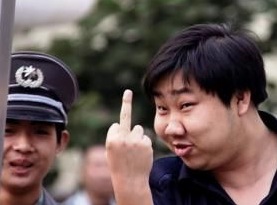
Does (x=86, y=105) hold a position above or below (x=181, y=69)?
below

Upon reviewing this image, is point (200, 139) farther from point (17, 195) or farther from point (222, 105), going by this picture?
point (17, 195)

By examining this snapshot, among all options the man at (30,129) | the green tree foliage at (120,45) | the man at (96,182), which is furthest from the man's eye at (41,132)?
the green tree foliage at (120,45)

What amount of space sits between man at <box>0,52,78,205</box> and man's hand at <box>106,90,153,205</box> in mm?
811

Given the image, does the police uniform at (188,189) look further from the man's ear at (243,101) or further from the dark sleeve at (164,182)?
the man's ear at (243,101)

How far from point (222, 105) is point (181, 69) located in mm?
160

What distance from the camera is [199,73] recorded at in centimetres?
379

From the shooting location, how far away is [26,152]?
4.42 meters

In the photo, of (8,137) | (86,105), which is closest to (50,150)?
(8,137)

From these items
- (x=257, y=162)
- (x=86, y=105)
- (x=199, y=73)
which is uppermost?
(x=199, y=73)

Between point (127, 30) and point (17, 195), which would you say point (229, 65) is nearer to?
point (17, 195)

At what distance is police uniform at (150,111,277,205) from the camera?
3.84 metres

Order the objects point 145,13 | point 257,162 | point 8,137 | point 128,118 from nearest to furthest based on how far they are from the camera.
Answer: point 128,118 < point 257,162 < point 8,137 < point 145,13

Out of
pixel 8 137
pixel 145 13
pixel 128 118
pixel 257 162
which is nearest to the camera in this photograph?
pixel 128 118

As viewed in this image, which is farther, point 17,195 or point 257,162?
point 17,195
